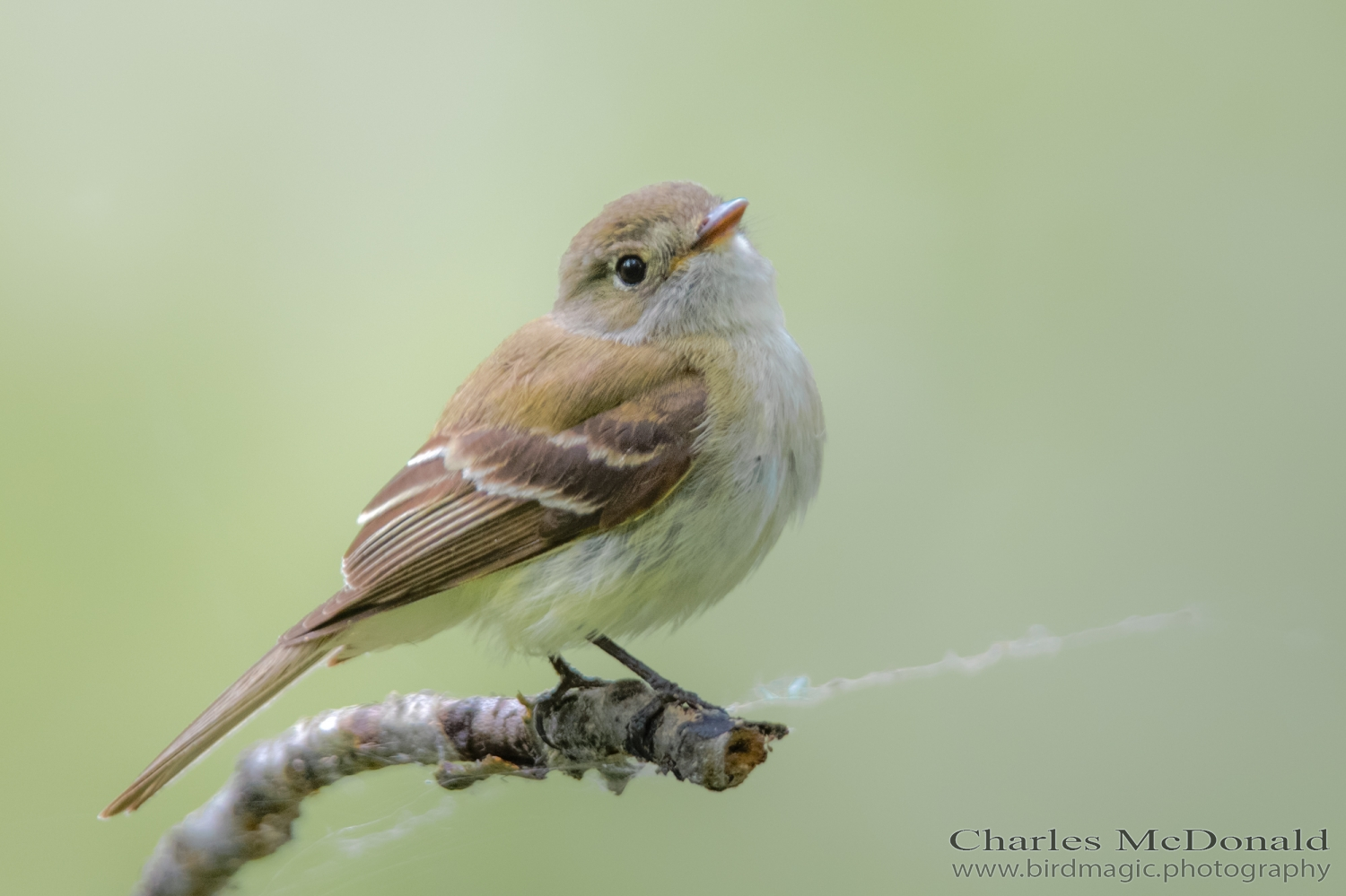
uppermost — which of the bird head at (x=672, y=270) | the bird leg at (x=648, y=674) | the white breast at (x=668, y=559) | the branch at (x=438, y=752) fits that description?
the bird head at (x=672, y=270)

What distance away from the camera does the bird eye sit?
2.20 metres

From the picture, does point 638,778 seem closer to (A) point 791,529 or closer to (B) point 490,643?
(B) point 490,643

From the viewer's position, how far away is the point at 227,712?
1.79m

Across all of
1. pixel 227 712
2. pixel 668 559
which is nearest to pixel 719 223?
pixel 668 559

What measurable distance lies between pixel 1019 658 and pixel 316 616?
43.0 inches

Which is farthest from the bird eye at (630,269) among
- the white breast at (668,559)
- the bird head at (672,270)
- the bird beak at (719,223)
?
the white breast at (668,559)

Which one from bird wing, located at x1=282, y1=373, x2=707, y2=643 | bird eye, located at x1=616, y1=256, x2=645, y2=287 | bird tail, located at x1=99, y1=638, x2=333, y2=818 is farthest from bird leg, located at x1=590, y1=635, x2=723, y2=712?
bird eye, located at x1=616, y1=256, x2=645, y2=287

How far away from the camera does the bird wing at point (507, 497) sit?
1.90 m

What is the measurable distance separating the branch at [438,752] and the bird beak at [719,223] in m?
0.79

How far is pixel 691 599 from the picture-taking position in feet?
6.35

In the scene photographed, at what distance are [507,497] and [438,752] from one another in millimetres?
426

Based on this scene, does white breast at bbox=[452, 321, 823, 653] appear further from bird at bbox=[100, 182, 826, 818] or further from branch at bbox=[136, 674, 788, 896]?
branch at bbox=[136, 674, 788, 896]

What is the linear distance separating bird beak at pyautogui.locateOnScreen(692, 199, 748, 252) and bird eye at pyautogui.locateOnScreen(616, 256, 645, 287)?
4.9 inches

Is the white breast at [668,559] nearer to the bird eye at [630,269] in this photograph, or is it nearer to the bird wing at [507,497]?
the bird wing at [507,497]
